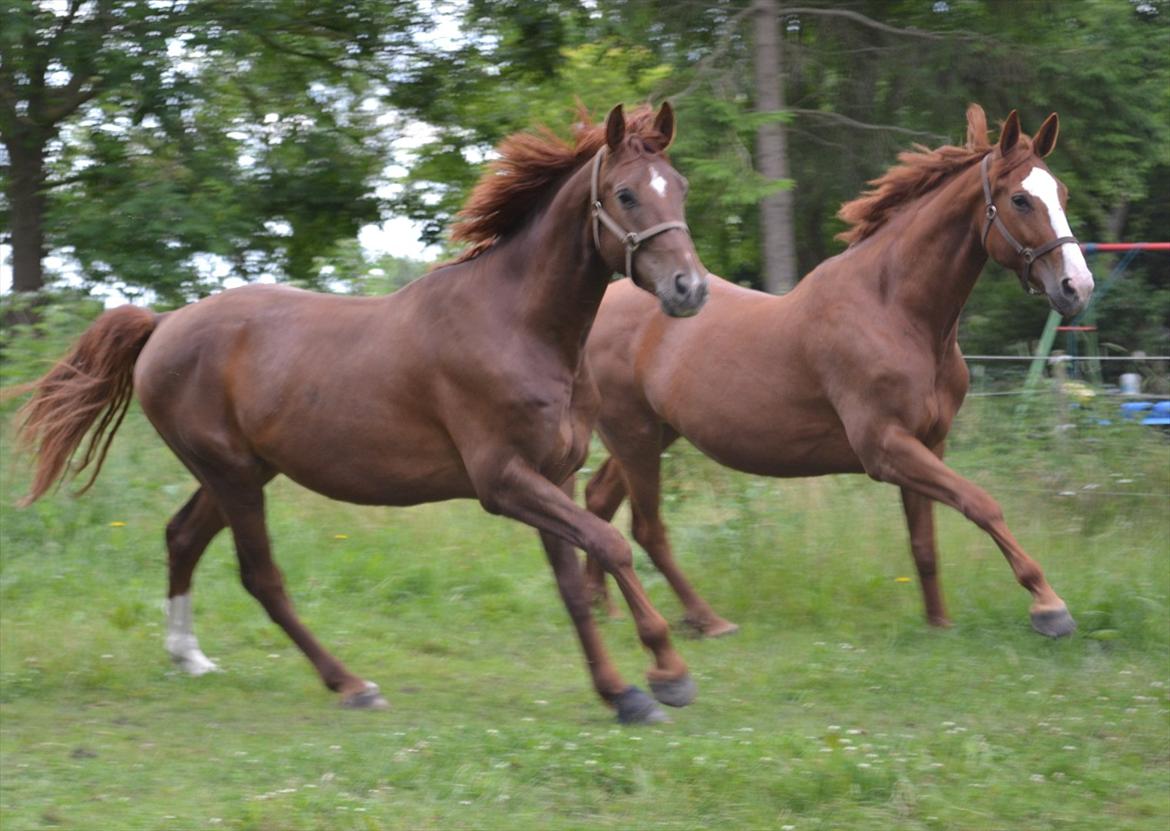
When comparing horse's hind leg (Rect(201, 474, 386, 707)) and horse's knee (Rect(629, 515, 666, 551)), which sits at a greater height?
horse's hind leg (Rect(201, 474, 386, 707))

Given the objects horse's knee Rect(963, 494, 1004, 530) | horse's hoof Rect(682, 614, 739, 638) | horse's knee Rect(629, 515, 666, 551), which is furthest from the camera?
horse's knee Rect(629, 515, 666, 551)

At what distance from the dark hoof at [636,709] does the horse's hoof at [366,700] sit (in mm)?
1122

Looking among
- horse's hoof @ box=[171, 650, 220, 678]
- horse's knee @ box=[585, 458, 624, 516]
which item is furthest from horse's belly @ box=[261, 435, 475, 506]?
horse's knee @ box=[585, 458, 624, 516]

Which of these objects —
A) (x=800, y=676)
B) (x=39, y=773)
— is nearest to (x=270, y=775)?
(x=39, y=773)

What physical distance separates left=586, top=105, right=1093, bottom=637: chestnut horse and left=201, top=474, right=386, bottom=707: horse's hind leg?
6.82 feet

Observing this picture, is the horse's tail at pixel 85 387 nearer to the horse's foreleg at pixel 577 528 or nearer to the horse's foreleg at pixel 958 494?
the horse's foreleg at pixel 577 528

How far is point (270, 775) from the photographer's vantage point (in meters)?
4.86

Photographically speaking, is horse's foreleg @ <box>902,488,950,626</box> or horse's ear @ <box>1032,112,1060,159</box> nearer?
horse's ear @ <box>1032,112,1060,159</box>

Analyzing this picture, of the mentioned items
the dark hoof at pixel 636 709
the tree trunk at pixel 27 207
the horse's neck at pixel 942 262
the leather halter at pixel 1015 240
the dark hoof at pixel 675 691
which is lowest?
the tree trunk at pixel 27 207

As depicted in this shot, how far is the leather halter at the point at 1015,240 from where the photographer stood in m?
6.12

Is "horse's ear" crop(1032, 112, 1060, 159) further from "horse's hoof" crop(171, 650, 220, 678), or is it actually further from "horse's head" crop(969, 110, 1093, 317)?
"horse's hoof" crop(171, 650, 220, 678)

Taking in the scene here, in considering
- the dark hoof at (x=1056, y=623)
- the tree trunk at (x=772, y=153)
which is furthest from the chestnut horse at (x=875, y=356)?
the tree trunk at (x=772, y=153)

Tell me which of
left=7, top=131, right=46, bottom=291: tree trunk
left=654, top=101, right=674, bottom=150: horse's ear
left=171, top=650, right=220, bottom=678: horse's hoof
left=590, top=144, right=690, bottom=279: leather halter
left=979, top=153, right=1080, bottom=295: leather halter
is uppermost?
left=654, top=101, right=674, bottom=150: horse's ear

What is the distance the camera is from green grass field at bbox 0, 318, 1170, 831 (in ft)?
15.1
